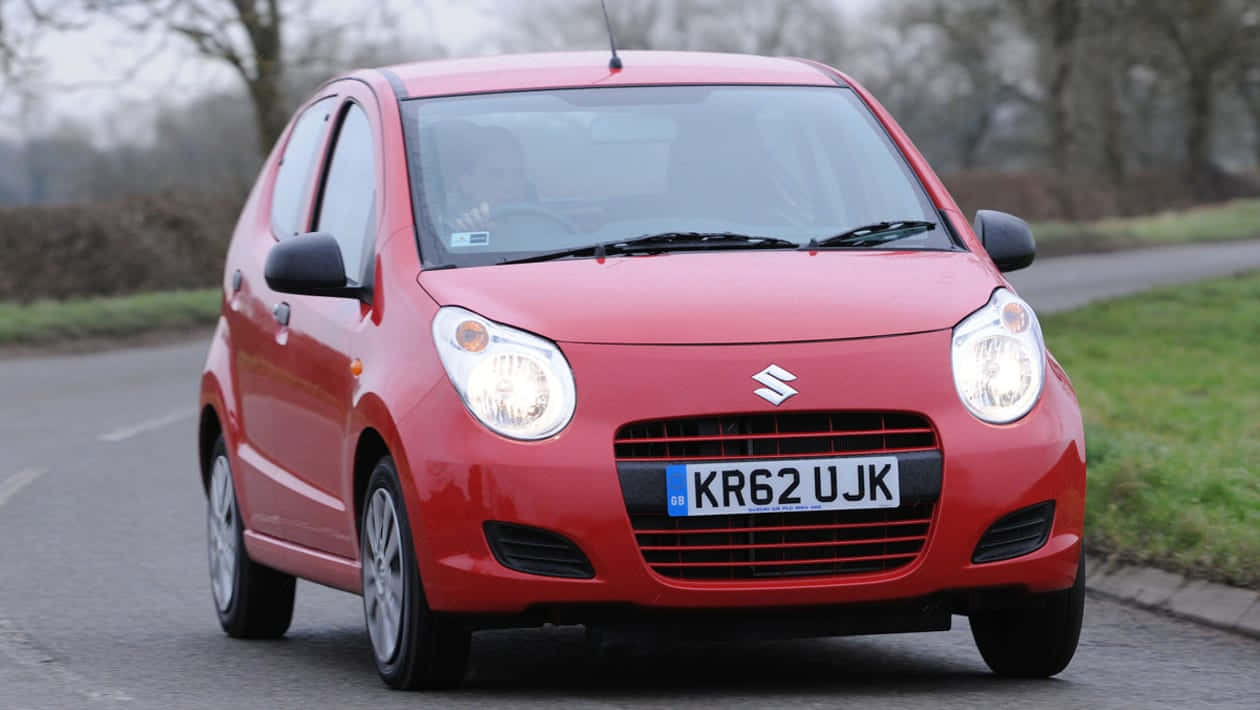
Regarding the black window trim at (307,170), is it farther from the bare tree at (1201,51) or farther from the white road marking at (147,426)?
the bare tree at (1201,51)

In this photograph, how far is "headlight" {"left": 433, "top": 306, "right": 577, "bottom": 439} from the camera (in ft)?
17.9

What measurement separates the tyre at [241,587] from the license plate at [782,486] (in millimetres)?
2617

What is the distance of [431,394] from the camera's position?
557cm

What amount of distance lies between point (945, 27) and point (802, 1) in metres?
28.0

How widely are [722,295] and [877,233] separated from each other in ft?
2.74

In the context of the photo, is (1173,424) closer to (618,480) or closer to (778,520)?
(778,520)

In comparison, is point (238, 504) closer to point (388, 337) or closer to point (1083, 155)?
point (388, 337)

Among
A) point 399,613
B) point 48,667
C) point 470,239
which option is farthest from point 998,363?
point 48,667

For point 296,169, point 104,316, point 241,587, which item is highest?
point 296,169

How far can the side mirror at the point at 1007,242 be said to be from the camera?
21.3ft

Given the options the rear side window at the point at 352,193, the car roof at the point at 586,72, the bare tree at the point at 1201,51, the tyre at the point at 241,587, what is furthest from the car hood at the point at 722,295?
the bare tree at the point at 1201,51

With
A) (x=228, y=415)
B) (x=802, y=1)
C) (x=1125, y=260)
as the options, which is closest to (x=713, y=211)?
(x=228, y=415)

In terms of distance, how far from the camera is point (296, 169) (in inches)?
308

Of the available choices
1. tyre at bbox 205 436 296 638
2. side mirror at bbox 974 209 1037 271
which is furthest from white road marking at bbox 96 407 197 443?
side mirror at bbox 974 209 1037 271
